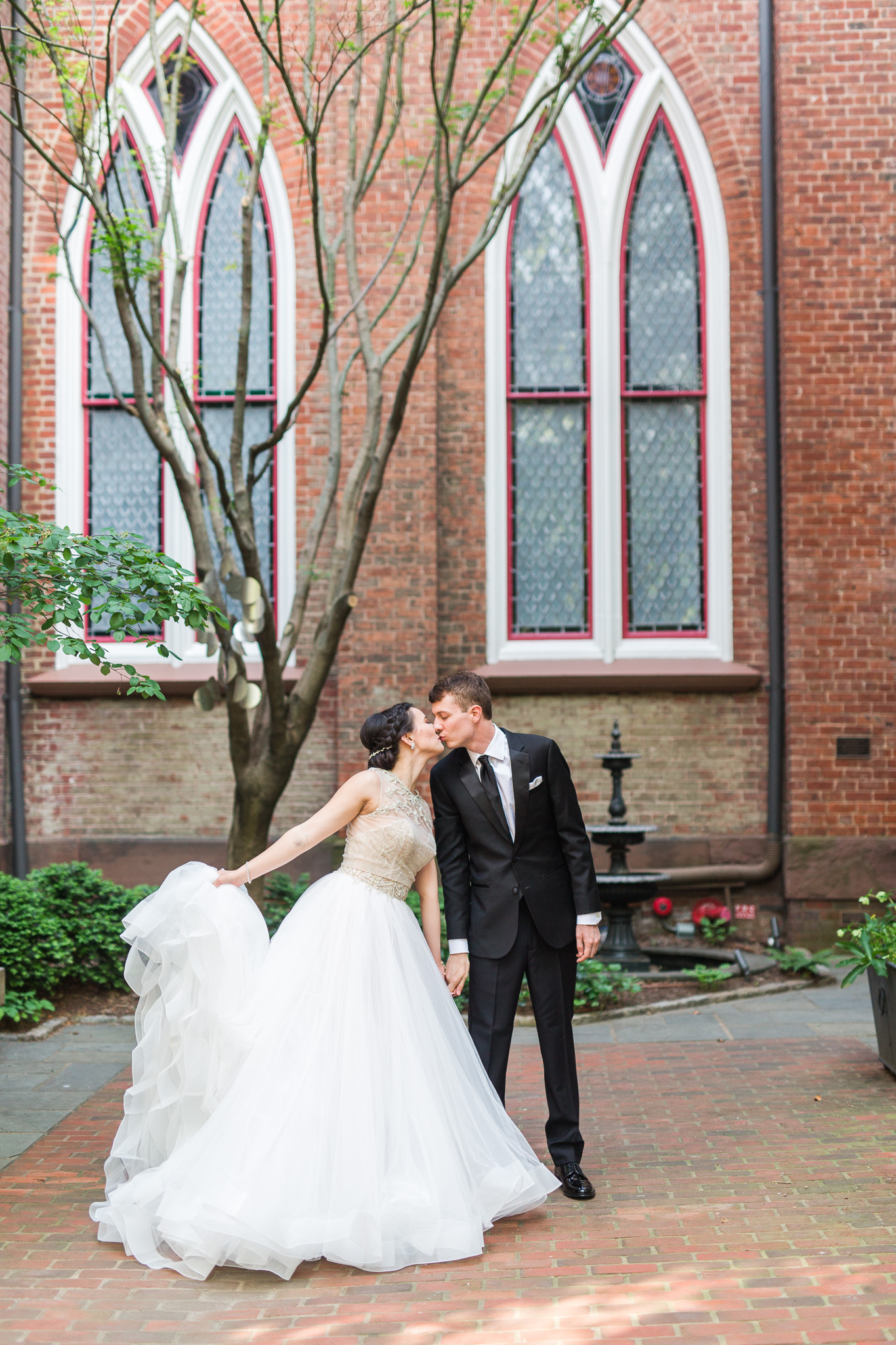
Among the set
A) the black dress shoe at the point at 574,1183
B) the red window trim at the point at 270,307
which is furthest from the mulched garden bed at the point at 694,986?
the red window trim at the point at 270,307

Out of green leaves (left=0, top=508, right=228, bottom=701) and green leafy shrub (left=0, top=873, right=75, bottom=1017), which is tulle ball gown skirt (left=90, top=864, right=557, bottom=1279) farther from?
green leafy shrub (left=0, top=873, right=75, bottom=1017)

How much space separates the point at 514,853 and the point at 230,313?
7529 mm

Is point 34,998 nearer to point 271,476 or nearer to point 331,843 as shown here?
point 331,843

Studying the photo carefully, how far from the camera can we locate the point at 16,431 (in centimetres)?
1030

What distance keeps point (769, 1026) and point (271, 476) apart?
6221 mm

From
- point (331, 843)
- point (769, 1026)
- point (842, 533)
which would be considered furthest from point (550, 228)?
point (769, 1026)

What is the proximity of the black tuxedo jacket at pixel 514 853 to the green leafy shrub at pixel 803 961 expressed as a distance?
4713mm

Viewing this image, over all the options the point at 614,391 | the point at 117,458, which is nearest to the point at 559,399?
the point at 614,391

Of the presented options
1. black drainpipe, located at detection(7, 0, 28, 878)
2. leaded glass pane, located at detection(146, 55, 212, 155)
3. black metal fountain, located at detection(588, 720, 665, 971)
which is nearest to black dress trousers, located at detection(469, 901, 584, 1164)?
black metal fountain, located at detection(588, 720, 665, 971)

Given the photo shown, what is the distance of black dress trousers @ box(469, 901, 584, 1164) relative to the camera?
4555 mm

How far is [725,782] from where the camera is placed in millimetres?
Answer: 9969

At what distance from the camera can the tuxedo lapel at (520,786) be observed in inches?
179

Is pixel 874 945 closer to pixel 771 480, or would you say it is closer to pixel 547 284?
pixel 771 480

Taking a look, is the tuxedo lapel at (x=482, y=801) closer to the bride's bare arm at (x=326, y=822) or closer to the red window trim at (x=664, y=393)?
the bride's bare arm at (x=326, y=822)
